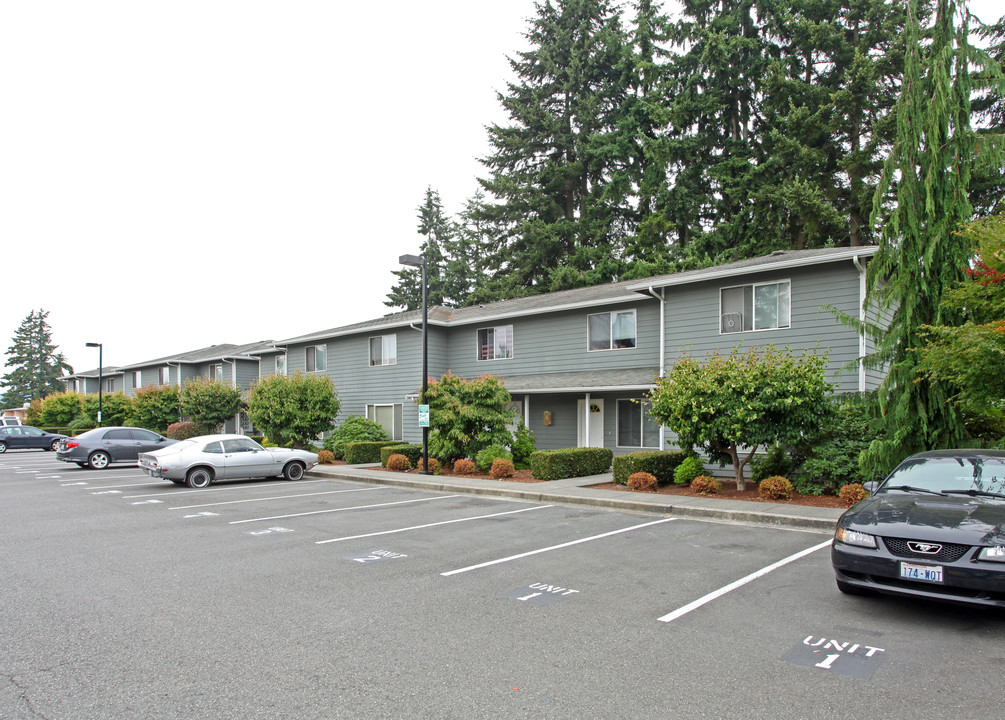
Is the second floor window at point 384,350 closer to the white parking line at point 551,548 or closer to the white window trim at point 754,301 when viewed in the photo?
the white window trim at point 754,301

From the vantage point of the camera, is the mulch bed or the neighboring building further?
the neighboring building

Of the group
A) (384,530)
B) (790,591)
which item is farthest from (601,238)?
(790,591)

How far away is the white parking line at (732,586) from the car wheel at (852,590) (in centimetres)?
103

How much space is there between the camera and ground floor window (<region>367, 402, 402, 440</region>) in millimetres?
27219

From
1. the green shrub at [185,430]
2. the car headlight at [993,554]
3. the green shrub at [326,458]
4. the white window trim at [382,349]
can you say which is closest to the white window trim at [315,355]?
the white window trim at [382,349]

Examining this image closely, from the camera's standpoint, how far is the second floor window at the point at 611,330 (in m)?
21.2

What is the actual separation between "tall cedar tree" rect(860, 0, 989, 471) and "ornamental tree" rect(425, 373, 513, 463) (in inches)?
402

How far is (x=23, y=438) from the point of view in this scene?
3534 cm

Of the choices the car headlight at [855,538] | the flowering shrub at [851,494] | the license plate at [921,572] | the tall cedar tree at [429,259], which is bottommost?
the flowering shrub at [851,494]

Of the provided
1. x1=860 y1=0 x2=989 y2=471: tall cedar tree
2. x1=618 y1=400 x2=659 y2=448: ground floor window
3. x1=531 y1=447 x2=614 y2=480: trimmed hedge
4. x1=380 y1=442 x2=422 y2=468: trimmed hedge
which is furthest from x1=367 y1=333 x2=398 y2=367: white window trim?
x1=860 y1=0 x2=989 y2=471: tall cedar tree

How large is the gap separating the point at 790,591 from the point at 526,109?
137 feet

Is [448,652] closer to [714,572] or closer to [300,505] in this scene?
[714,572]

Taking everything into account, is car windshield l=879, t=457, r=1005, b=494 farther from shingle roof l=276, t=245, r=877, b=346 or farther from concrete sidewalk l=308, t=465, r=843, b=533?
shingle roof l=276, t=245, r=877, b=346

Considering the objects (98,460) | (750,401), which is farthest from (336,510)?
(98,460)
